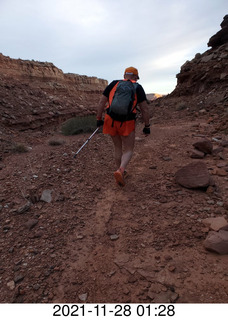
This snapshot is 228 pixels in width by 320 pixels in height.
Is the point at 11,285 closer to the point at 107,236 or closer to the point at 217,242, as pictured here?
the point at 107,236

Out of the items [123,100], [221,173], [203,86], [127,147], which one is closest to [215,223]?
[221,173]

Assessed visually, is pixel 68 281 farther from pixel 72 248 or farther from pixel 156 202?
pixel 156 202

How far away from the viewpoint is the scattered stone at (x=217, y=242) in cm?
188

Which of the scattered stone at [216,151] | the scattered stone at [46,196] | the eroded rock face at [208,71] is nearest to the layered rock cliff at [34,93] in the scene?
the scattered stone at [46,196]

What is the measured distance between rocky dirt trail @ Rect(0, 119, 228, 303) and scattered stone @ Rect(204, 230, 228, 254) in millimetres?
59

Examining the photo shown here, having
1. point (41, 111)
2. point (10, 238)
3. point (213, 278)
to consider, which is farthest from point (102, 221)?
point (41, 111)

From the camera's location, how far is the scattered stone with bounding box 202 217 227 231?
2.18 meters

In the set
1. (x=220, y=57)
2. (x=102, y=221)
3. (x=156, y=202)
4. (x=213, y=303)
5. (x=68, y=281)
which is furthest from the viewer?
(x=220, y=57)

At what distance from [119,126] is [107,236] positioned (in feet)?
4.99

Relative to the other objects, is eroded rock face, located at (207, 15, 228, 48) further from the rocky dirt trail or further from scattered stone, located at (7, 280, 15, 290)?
scattered stone, located at (7, 280, 15, 290)

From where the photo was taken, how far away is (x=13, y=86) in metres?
11.1

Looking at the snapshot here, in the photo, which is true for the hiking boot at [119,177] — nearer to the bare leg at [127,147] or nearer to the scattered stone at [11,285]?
the bare leg at [127,147]

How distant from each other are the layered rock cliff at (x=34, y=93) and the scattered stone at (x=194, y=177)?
7.55 m

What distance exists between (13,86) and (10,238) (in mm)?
10792
